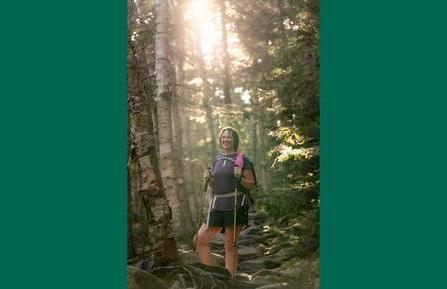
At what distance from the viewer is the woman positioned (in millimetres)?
6586

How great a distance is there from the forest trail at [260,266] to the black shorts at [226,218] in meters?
0.08

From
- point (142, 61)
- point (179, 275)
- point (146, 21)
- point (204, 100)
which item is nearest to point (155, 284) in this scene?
point (179, 275)

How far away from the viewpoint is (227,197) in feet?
21.7

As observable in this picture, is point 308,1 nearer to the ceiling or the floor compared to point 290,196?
nearer to the ceiling

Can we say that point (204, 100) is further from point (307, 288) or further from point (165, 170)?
point (307, 288)

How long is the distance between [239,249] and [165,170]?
1.24m

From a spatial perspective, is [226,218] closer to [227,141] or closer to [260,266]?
[260,266]

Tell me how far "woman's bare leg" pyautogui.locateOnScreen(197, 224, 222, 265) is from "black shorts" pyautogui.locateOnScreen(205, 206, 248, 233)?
57mm

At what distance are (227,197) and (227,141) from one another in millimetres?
628

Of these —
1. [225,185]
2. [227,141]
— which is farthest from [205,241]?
[227,141]

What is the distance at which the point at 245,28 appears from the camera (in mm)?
6699

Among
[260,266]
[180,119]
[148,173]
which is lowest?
[260,266]

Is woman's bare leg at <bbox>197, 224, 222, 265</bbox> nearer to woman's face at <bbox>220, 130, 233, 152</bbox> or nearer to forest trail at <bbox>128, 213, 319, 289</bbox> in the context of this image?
forest trail at <bbox>128, 213, 319, 289</bbox>

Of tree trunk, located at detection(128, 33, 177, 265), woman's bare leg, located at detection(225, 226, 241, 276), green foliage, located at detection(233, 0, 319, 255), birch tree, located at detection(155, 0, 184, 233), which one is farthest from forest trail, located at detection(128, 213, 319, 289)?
birch tree, located at detection(155, 0, 184, 233)
